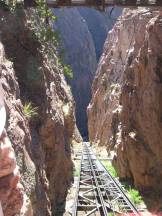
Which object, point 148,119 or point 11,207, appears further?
point 148,119

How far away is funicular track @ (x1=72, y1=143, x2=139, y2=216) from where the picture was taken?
59.3ft

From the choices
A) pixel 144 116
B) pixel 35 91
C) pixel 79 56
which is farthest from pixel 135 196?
pixel 79 56

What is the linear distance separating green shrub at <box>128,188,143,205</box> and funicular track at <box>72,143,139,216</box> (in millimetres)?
574

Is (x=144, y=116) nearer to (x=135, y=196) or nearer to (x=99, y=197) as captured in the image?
(x=135, y=196)

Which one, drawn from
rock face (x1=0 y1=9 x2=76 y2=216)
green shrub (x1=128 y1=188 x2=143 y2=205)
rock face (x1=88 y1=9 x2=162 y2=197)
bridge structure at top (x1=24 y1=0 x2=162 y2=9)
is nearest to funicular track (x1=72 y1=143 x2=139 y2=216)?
green shrub (x1=128 y1=188 x2=143 y2=205)

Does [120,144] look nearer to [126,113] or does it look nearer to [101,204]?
[126,113]

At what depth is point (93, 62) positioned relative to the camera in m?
89.5

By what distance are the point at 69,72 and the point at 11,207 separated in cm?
1298

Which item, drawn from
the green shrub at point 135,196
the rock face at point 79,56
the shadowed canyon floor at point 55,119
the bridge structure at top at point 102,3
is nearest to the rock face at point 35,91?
the shadowed canyon floor at point 55,119

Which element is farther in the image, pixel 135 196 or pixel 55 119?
pixel 135 196

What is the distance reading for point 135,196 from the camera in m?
21.5

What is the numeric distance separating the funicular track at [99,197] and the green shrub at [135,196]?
574mm

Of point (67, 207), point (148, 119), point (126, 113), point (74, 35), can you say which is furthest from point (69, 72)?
point (74, 35)

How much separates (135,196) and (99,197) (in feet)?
6.84
